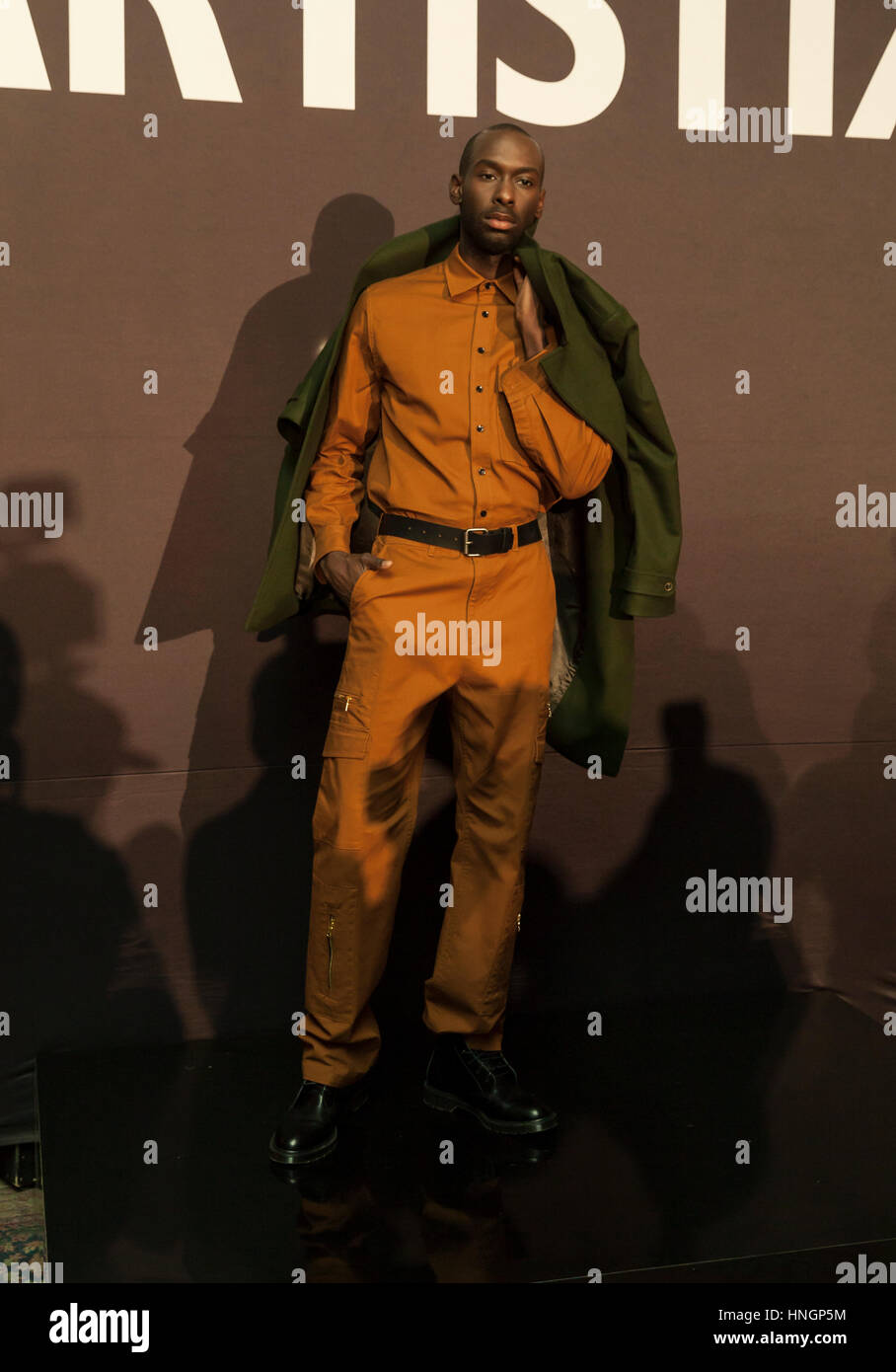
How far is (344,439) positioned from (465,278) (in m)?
0.34

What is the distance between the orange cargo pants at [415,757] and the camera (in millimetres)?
2197

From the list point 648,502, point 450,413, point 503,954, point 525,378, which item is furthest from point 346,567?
point 503,954

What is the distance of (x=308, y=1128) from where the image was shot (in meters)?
2.22

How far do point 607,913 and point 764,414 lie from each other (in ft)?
3.90

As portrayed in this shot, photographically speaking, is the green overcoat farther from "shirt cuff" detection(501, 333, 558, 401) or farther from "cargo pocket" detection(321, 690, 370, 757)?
"cargo pocket" detection(321, 690, 370, 757)

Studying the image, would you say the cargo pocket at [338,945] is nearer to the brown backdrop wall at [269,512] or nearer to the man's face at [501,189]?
the brown backdrop wall at [269,512]

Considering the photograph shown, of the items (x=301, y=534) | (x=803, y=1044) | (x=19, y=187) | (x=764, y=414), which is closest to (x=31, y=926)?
(x=301, y=534)

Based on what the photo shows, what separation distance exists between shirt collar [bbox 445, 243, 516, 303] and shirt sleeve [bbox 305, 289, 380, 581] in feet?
0.49

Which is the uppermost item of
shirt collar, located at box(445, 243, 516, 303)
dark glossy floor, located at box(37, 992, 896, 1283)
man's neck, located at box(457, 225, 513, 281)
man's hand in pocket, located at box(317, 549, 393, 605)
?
man's neck, located at box(457, 225, 513, 281)

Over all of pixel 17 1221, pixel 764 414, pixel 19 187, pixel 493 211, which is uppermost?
pixel 19 187

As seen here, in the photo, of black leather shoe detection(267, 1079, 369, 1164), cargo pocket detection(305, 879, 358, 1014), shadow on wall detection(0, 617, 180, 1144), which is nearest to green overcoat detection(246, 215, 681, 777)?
cargo pocket detection(305, 879, 358, 1014)

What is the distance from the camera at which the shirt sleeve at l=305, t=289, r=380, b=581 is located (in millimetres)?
2264

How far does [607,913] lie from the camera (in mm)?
3010

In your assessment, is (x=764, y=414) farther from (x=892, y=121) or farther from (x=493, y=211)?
(x=493, y=211)
